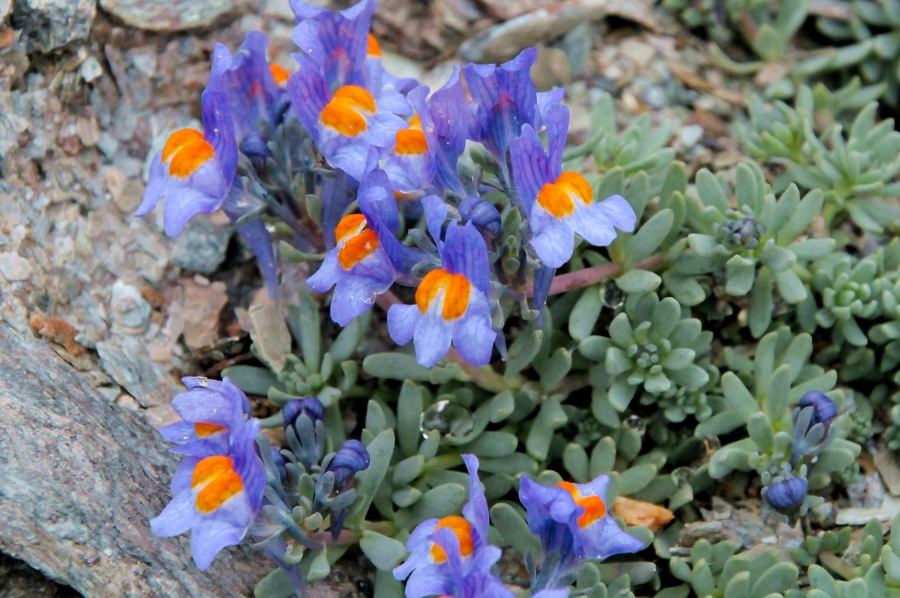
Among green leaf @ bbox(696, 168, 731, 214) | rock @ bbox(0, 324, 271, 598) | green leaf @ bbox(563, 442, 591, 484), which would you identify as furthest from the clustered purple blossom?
green leaf @ bbox(696, 168, 731, 214)

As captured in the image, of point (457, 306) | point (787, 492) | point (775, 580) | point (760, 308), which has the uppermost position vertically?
point (457, 306)

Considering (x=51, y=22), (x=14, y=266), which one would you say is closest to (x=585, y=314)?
(x=14, y=266)

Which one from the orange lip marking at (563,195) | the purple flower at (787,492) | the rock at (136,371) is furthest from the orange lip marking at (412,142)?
the purple flower at (787,492)

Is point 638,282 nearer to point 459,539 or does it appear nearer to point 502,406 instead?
point 502,406

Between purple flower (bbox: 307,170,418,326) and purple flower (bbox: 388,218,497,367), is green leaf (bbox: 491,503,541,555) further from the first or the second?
purple flower (bbox: 307,170,418,326)

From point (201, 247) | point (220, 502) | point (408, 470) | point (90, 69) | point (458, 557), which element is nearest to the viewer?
point (458, 557)

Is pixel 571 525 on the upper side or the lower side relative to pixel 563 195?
lower

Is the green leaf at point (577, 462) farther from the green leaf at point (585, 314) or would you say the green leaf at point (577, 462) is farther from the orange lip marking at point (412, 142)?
the orange lip marking at point (412, 142)

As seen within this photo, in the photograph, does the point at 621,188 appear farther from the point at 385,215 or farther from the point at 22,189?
the point at 22,189
